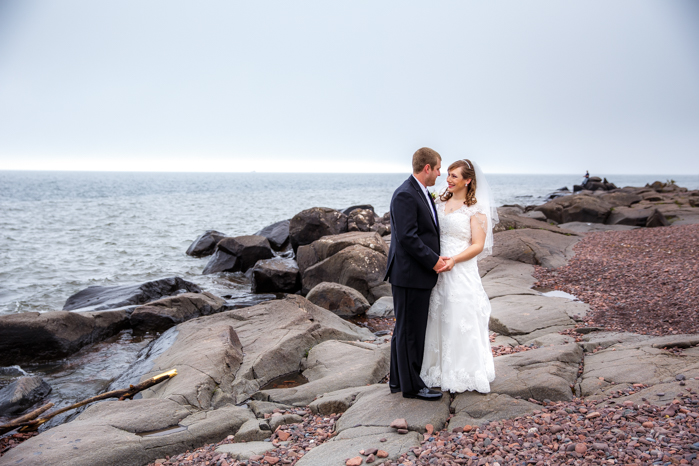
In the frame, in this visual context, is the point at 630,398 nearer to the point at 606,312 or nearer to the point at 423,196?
the point at 423,196

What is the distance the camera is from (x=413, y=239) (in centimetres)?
475

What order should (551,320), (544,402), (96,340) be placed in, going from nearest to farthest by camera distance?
(544,402), (551,320), (96,340)

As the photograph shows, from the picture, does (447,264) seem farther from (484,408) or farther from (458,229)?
Result: (484,408)

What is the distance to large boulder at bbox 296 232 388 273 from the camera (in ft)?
44.8

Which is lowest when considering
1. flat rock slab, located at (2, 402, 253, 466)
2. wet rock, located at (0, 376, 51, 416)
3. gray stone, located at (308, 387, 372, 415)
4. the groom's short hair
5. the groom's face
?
wet rock, located at (0, 376, 51, 416)

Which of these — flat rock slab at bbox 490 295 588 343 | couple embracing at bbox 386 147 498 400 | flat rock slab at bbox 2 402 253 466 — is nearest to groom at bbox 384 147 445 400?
couple embracing at bbox 386 147 498 400

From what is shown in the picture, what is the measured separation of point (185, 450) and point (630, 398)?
451 cm

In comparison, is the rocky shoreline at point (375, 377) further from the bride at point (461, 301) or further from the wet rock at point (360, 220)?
the wet rock at point (360, 220)

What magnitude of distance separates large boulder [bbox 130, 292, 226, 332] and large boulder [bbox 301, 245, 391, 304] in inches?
123

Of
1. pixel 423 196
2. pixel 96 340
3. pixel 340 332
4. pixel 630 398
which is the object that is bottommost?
pixel 96 340

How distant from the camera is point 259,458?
4.44 metres

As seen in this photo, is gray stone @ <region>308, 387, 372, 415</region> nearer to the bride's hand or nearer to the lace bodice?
the bride's hand

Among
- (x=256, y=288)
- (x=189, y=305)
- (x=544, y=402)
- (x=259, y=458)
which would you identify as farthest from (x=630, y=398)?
(x=256, y=288)

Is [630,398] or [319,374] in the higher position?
[630,398]
